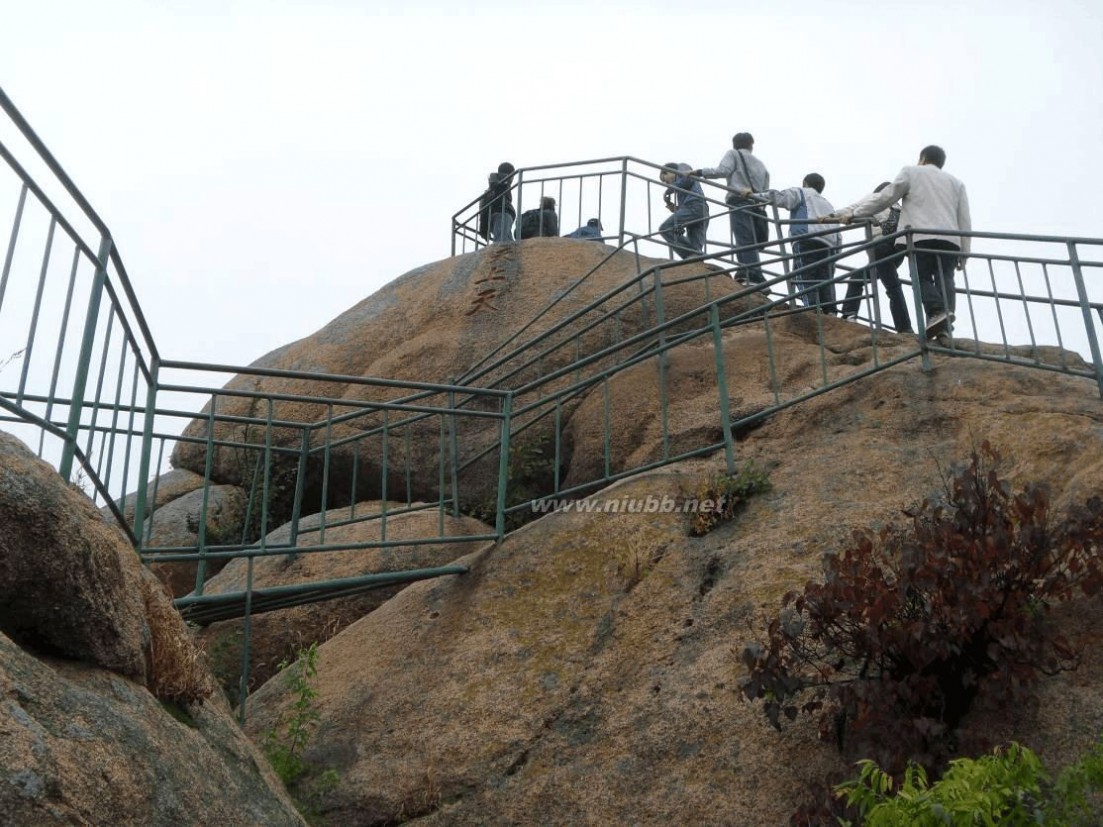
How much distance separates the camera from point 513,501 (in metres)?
10.5

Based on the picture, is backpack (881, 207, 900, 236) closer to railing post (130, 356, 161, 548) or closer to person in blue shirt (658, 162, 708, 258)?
person in blue shirt (658, 162, 708, 258)

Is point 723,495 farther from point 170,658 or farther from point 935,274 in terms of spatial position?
point 170,658

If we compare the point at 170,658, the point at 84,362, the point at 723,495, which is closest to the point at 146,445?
the point at 84,362

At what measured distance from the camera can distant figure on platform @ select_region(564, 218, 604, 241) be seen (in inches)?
654

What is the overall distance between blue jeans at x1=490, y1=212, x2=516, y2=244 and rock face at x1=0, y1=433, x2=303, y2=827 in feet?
41.0

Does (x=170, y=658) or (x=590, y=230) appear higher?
(x=590, y=230)

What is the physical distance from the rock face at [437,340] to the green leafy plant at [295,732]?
14.4ft

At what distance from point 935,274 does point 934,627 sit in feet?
15.6

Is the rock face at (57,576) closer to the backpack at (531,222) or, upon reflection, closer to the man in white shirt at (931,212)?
the man in white shirt at (931,212)

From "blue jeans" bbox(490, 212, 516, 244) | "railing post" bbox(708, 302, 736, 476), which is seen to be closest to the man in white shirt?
"railing post" bbox(708, 302, 736, 476)

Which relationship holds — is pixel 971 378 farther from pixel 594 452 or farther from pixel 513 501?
pixel 513 501

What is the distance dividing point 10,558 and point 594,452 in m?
6.66

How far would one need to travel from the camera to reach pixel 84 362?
566cm

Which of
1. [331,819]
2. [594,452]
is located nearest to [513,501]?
[594,452]
